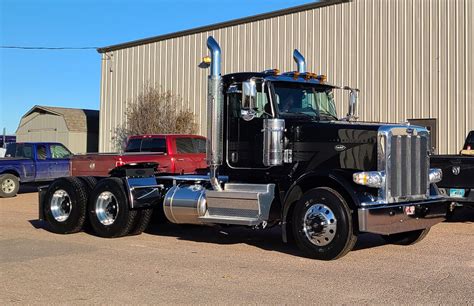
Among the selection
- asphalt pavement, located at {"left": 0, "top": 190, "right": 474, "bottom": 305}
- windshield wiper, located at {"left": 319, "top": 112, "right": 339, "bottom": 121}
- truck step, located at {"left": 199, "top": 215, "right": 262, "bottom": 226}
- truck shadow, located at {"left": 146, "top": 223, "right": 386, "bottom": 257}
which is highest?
windshield wiper, located at {"left": 319, "top": 112, "right": 339, "bottom": 121}

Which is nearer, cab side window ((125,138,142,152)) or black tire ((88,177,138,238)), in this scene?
black tire ((88,177,138,238))

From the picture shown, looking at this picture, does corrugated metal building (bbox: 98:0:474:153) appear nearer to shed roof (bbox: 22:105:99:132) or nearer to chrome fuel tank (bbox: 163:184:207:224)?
shed roof (bbox: 22:105:99:132)

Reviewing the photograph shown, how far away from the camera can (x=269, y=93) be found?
29.6ft

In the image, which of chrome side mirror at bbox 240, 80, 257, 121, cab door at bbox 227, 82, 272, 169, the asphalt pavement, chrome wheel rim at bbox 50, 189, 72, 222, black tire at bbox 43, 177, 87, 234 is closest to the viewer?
the asphalt pavement

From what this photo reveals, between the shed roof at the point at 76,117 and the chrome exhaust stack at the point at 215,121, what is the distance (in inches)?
1127

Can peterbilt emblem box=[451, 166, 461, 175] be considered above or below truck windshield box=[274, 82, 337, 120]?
below

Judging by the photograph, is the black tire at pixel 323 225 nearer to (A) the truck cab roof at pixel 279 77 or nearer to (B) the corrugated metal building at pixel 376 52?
(A) the truck cab roof at pixel 279 77

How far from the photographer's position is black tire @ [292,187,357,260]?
7.99 meters

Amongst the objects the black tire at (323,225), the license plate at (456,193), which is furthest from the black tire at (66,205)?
the license plate at (456,193)

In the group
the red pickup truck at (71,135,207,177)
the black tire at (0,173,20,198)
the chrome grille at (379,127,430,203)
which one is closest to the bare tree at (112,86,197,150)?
the black tire at (0,173,20,198)

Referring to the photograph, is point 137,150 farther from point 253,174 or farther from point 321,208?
point 321,208

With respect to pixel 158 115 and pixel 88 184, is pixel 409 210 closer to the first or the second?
pixel 88 184

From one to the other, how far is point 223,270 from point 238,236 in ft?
10.4

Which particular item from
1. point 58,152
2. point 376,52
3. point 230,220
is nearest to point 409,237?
point 230,220
